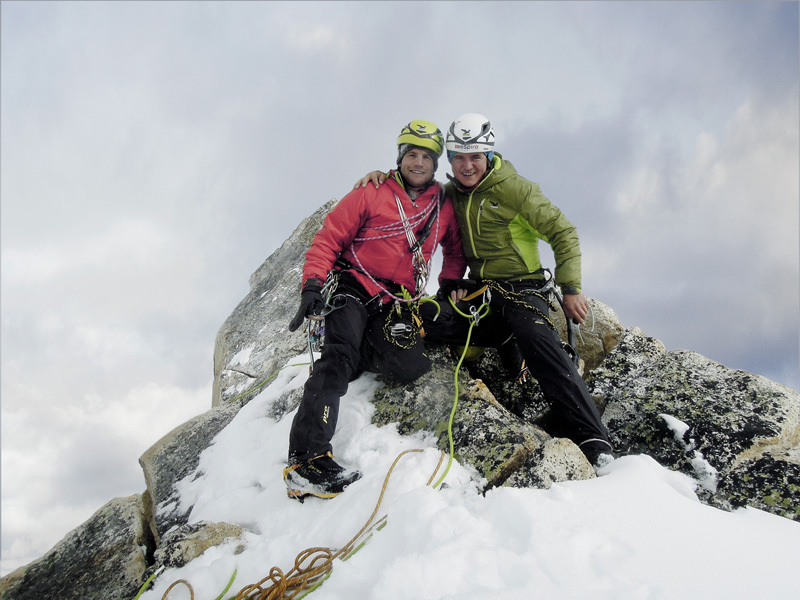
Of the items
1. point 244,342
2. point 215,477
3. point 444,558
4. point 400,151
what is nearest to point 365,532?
point 444,558

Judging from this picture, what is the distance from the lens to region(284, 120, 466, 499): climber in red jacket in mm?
4801

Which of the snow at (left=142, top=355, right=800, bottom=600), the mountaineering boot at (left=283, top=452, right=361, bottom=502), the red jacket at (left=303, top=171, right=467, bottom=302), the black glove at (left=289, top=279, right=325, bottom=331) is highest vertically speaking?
the red jacket at (left=303, top=171, right=467, bottom=302)

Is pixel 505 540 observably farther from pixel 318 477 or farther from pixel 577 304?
pixel 577 304

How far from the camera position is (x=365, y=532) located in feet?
11.1

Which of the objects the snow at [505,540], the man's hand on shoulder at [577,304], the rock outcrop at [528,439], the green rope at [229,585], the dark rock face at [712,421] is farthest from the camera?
the man's hand on shoulder at [577,304]

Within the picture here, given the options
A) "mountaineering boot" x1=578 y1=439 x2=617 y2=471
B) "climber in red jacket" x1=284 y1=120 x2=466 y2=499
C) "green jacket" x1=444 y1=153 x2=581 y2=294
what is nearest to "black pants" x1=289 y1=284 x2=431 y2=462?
"climber in red jacket" x1=284 y1=120 x2=466 y2=499

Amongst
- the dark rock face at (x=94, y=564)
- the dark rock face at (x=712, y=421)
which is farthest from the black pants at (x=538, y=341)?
the dark rock face at (x=94, y=564)

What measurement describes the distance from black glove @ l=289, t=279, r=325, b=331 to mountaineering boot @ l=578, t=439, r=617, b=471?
2.62 m

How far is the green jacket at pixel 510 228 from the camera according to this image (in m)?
5.21

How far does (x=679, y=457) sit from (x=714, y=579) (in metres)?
2.40

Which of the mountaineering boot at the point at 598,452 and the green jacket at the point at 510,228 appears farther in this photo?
the green jacket at the point at 510,228

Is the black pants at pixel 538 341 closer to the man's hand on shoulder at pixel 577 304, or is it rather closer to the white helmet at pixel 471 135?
the man's hand on shoulder at pixel 577 304

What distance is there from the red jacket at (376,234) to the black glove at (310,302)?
0.22m

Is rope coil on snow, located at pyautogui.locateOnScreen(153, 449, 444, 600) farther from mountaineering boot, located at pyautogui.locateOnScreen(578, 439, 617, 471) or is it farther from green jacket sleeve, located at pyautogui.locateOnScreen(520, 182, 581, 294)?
green jacket sleeve, located at pyautogui.locateOnScreen(520, 182, 581, 294)
